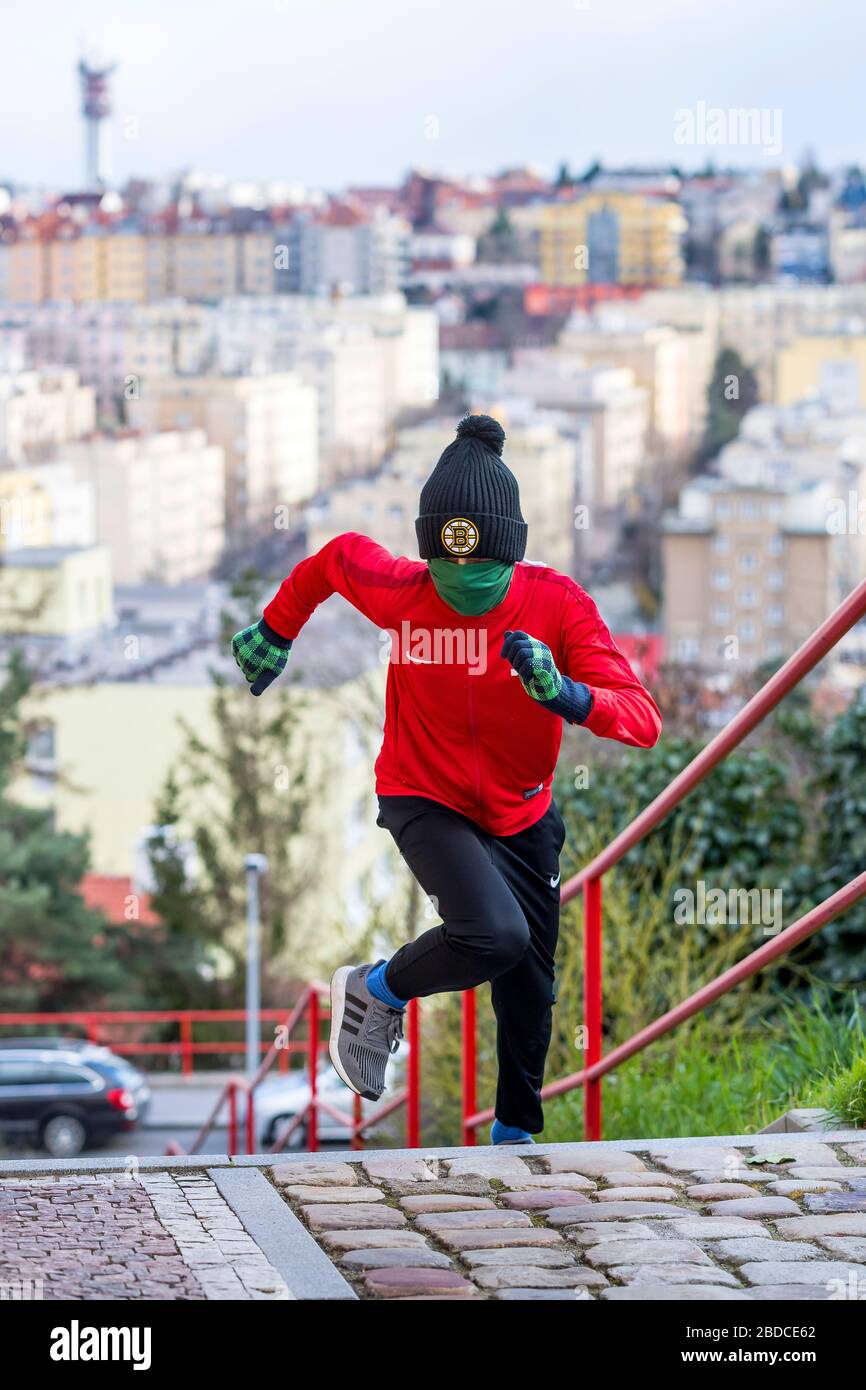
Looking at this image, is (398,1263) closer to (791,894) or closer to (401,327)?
(791,894)

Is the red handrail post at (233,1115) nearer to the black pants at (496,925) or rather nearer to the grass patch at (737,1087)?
the grass patch at (737,1087)

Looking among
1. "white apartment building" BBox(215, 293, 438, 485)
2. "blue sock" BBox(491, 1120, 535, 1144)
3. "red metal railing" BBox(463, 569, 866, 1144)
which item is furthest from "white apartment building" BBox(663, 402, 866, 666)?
"blue sock" BBox(491, 1120, 535, 1144)

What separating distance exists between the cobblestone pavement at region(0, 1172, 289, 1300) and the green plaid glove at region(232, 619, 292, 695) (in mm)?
954

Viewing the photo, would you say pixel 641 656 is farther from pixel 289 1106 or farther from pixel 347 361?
pixel 347 361

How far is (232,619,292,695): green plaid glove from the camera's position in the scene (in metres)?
4.09

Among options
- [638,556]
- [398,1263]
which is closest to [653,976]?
[398,1263]

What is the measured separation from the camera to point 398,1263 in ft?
10.6

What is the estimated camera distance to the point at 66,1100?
2064 cm

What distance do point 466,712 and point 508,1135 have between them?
37.7 inches

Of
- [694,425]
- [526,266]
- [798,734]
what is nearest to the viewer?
[798,734]

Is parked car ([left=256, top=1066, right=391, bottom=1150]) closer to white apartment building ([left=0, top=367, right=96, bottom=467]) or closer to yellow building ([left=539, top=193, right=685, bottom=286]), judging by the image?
white apartment building ([left=0, top=367, right=96, bottom=467])

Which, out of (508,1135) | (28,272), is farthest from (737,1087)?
(28,272)

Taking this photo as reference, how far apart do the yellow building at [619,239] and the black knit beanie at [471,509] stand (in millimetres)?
149989
